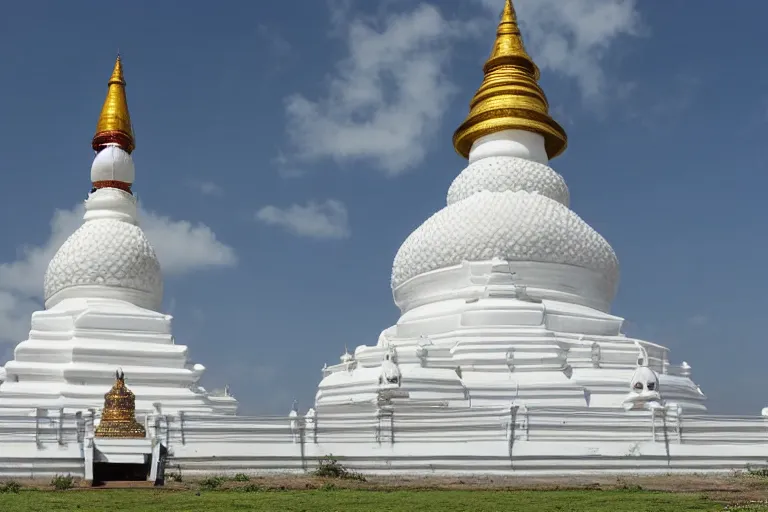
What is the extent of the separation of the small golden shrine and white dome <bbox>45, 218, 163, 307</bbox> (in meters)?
10.5

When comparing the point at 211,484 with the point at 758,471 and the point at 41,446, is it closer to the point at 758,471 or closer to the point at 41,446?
the point at 41,446

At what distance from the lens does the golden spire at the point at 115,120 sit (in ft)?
118

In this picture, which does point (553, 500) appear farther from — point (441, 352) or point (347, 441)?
point (441, 352)

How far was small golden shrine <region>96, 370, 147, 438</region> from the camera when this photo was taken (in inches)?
854

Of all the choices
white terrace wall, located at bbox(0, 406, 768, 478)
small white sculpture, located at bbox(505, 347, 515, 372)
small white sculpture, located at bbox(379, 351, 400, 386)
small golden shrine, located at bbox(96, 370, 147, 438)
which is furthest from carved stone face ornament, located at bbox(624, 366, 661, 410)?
small golden shrine, located at bbox(96, 370, 147, 438)

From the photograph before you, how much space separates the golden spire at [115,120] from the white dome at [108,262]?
3.42 metres

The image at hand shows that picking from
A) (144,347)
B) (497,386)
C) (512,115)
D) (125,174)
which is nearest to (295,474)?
(497,386)

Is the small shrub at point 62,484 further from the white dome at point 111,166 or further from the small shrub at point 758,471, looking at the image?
the white dome at point 111,166

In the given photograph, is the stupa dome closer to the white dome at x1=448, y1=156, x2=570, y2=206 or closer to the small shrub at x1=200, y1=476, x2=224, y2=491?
the white dome at x1=448, y1=156, x2=570, y2=206

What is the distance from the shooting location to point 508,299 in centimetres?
3172

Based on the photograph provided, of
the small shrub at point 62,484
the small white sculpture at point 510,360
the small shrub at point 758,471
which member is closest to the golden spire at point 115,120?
the small white sculpture at point 510,360

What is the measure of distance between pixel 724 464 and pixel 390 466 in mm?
8267

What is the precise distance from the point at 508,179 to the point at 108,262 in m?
14.6

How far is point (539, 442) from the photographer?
79.2ft
